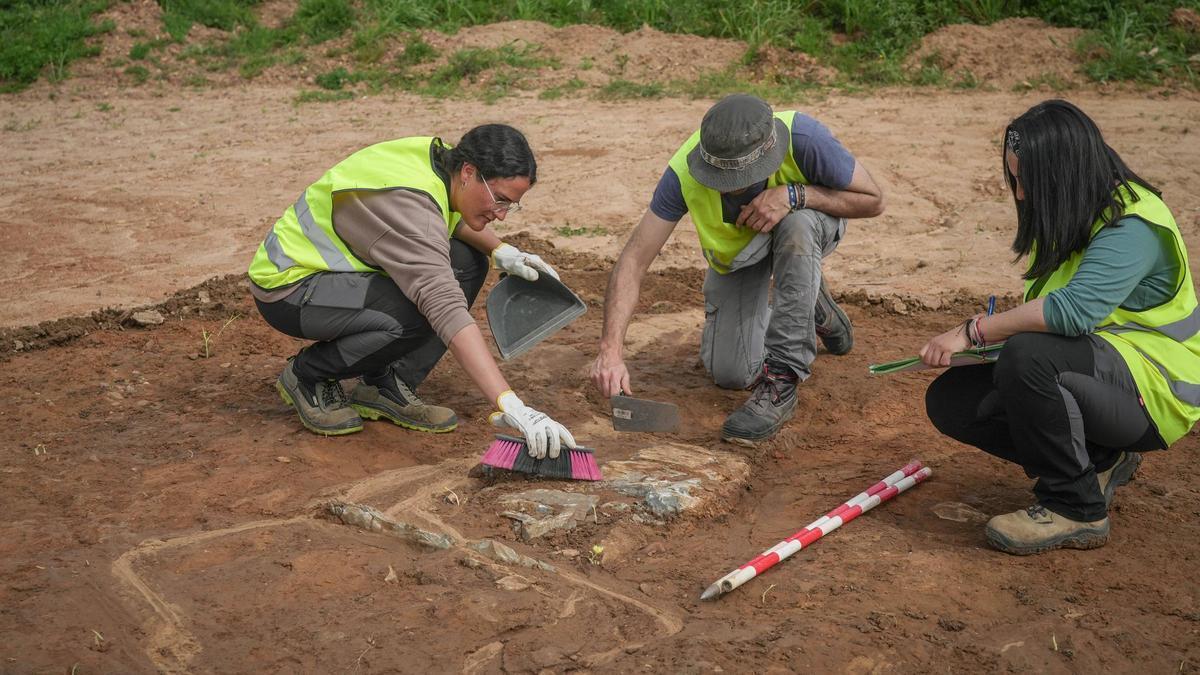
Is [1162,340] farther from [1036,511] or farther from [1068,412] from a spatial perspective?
[1036,511]

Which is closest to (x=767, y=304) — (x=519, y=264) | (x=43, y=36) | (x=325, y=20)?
Answer: (x=519, y=264)

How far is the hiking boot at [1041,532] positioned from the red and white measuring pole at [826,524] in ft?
1.38

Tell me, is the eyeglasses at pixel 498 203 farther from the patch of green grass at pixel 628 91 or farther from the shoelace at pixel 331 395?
the patch of green grass at pixel 628 91

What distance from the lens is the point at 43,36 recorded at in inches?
428

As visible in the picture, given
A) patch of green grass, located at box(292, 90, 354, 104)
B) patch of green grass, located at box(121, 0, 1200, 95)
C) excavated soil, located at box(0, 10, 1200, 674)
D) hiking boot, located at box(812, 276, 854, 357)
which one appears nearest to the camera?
excavated soil, located at box(0, 10, 1200, 674)

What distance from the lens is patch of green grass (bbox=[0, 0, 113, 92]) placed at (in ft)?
34.6

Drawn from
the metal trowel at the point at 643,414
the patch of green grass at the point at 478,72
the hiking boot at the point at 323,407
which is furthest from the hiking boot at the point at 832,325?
the patch of green grass at the point at 478,72

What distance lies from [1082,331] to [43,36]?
10.6m

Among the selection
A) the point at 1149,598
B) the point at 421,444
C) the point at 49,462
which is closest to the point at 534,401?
the point at 421,444

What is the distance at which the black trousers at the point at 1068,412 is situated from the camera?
10.6 feet

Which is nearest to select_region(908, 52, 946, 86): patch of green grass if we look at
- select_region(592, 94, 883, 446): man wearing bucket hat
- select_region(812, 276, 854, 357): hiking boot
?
select_region(812, 276, 854, 357): hiking boot

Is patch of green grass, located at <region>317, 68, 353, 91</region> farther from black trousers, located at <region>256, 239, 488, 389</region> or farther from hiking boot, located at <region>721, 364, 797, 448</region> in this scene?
hiking boot, located at <region>721, 364, 797, 448</region>

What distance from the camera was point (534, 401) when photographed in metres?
4.75

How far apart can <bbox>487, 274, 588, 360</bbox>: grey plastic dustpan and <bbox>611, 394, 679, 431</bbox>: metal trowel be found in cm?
52
